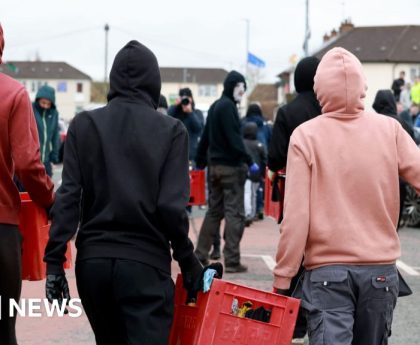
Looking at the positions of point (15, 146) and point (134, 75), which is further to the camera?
point (15, 146)

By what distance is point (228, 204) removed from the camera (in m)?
9.63

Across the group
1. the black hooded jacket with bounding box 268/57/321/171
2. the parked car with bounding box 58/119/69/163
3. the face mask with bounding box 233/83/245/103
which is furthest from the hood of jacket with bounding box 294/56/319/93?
the face mask with bounding box 233/83/245/103

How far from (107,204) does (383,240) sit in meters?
1.31

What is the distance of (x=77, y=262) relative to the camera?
13.6ft

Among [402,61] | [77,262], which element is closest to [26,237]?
[77,262]

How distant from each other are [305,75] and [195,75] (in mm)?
140682

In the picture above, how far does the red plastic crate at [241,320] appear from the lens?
415 centimetres

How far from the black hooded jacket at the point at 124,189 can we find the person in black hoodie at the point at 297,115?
231 cm

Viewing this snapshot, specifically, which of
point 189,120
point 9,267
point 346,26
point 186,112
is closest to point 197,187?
point 186,112

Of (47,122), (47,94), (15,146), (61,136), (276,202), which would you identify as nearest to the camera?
(15,146)

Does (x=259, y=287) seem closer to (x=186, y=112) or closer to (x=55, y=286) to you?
(x=55, y=286)

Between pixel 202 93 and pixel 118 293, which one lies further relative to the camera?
pixel 202 93

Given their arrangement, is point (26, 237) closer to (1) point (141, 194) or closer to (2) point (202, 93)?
(1) point (141, 194)

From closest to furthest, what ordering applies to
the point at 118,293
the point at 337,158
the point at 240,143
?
the point at 118,293 → the point at 337,158 → the point at 240,143
